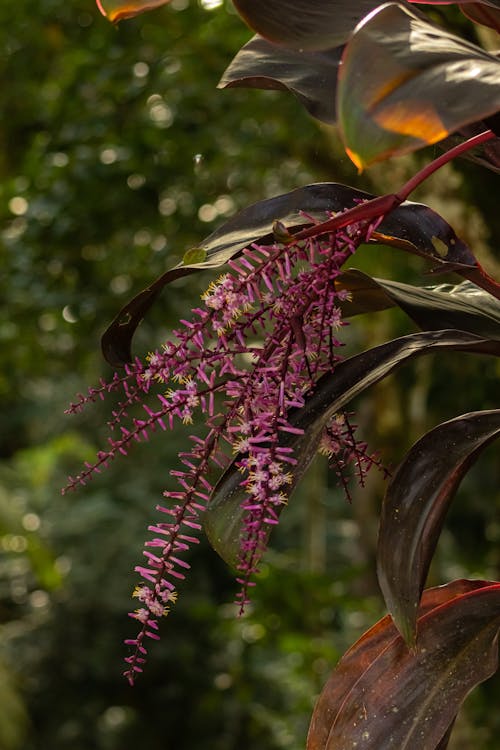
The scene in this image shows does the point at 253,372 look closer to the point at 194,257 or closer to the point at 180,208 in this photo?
the point at 194,257

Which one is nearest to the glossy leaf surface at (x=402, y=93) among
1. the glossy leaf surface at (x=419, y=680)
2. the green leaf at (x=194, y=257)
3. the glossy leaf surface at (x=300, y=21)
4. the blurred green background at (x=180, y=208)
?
the glossy leaf surface at (x=300, y=21)

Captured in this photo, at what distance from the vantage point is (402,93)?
38cm

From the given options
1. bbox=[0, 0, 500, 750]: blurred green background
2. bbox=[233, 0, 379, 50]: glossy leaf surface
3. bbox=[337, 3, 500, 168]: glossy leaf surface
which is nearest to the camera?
bbox=[337, 3, 500, 168]: glossy leaf surface

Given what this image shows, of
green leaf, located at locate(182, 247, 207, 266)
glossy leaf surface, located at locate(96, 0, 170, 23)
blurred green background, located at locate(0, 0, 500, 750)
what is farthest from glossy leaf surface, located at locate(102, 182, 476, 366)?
blurred green background, located at locate(0, 0, 500, 750)

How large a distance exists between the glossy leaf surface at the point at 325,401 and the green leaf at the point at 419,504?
47 millimetres

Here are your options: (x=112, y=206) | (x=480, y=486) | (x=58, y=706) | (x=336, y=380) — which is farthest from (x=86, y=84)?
(x=58, y=706)

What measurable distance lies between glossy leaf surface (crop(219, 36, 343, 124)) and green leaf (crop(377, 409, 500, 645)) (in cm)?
20

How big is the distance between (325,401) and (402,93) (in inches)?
8.6

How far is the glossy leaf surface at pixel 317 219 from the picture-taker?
0.57 m

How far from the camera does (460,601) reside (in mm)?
599

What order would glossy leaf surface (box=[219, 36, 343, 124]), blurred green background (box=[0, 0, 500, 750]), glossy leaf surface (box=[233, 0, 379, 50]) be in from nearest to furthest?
glossy leaf surface (box=[233, 0, 379, 50])
glossy leaf surface (box=[219, 36, 343, 124])
blurred green background (box=[0, 0, 500, 750])

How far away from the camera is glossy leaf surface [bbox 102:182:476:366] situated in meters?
0.57

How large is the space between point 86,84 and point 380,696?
63.4 inches

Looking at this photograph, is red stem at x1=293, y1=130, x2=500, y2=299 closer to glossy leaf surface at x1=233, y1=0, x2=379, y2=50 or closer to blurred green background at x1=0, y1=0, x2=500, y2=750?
glossy leaf surface at x1=233, y1=0, x2=379, y2=50
